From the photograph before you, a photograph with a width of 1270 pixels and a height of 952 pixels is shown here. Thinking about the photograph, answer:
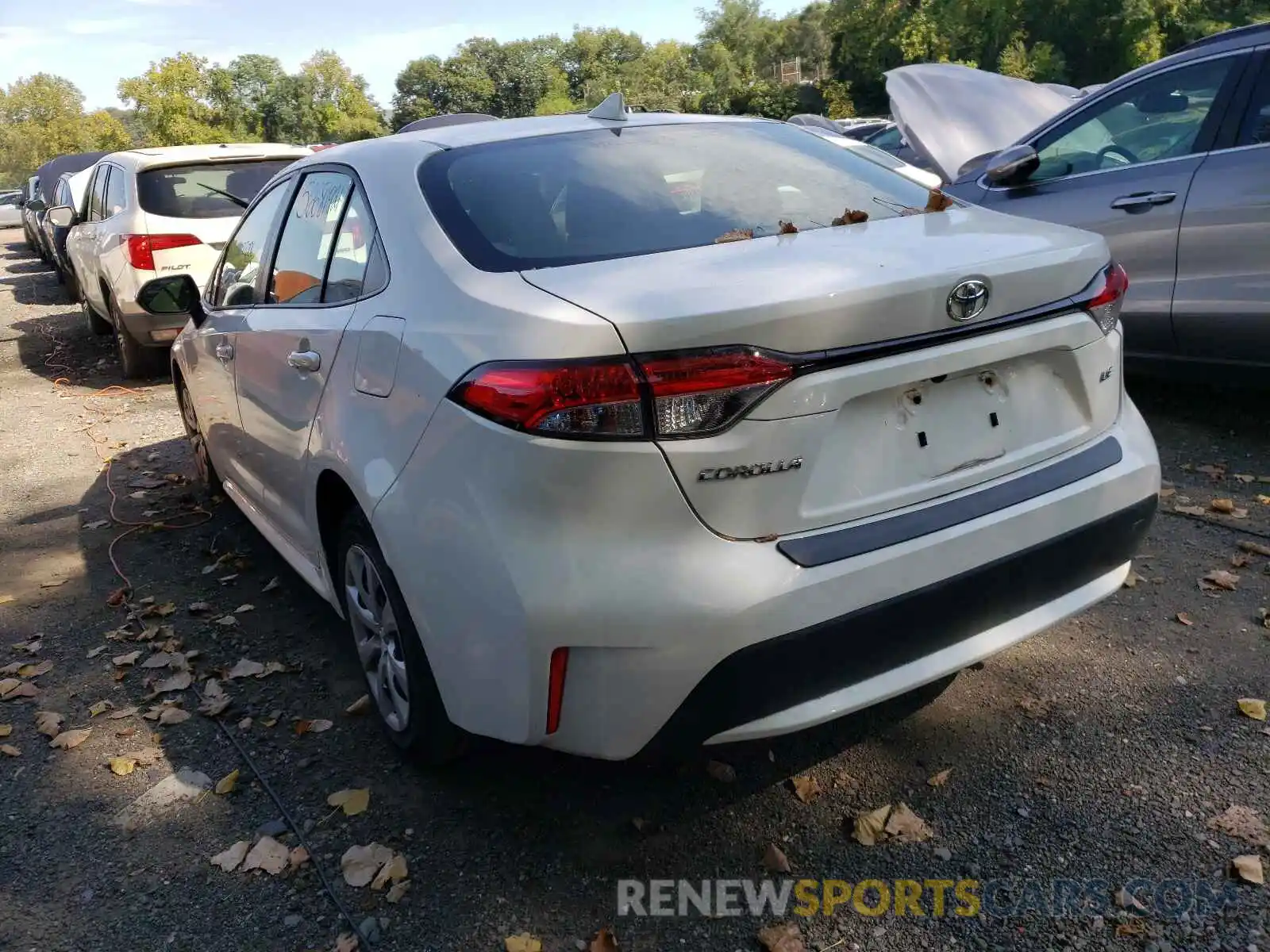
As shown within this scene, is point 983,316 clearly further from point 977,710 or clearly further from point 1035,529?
point 977,710

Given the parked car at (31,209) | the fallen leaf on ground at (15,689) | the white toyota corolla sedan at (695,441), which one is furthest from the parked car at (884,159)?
the parked car at (31,209)

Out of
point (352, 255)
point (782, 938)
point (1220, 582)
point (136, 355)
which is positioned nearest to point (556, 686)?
point (782, 938)

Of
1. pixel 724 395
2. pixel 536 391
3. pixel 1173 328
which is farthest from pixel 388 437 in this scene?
pixel 1173 328

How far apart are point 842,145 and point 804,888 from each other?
88.5 inches

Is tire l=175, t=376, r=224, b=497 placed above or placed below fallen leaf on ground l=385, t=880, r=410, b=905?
above

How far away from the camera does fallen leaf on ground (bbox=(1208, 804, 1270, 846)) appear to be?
243 centimetres

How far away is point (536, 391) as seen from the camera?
83.0 inches

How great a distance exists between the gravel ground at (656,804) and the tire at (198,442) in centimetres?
123

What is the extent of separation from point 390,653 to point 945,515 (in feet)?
4.90

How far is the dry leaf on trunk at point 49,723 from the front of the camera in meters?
3.38

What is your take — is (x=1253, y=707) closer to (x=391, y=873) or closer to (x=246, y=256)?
(x=391, y=873)

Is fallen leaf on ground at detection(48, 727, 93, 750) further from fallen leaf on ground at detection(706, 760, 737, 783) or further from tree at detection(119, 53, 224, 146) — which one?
tree at detection(119, 53, 224, 146)

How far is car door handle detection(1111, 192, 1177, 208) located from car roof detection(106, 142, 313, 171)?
19.3 ft

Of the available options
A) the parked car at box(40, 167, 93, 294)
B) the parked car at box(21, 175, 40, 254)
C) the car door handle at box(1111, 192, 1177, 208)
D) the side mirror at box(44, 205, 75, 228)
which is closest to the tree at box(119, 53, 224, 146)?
the parked car at box(21, 175, 40, 254)
